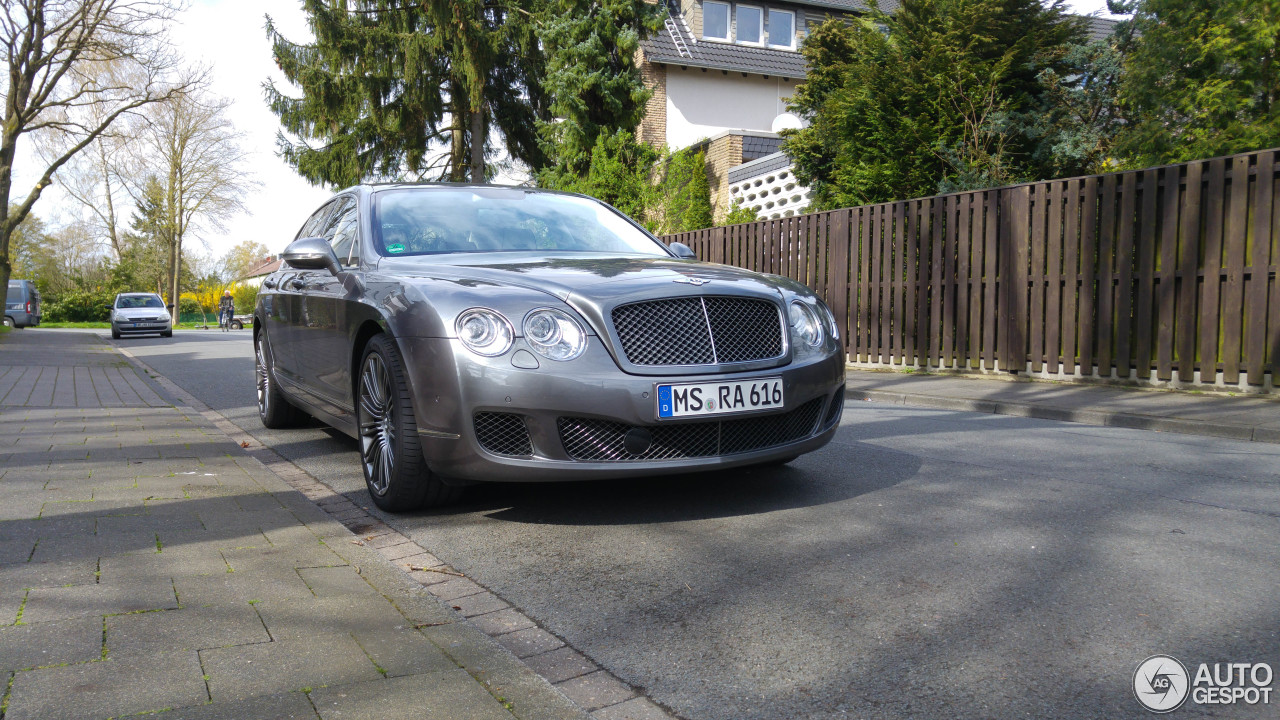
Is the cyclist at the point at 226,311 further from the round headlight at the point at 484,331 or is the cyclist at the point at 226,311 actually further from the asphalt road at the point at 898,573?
the round headlight at the point at 484,331

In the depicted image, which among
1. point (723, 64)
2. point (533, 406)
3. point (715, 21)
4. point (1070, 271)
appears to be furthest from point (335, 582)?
point (715, 21)

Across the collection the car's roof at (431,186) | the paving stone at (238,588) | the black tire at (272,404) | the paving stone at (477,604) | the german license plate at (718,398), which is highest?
the car's roof at (431,186)

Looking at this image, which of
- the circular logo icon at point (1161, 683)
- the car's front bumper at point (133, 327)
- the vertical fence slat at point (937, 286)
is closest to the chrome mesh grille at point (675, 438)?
the circular logo icon at point (1161, 683)

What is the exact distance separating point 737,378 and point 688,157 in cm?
1903

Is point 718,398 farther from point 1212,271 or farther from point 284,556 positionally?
point 1212,271

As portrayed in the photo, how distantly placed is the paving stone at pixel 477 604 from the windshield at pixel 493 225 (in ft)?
7.35

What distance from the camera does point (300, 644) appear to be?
2.65 meters

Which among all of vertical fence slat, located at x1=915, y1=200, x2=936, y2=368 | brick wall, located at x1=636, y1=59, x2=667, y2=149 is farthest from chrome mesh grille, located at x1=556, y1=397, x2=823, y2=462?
brick wall, located at x1=636, y1=59, x2=667, y2=149

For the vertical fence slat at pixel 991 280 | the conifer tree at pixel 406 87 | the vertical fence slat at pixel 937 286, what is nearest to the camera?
the vertical fence slat at pixel 991 280

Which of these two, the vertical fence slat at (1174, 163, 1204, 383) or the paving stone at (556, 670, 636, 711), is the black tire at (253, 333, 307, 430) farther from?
the vertical fence slat at (1174, 163, 1204, 383)

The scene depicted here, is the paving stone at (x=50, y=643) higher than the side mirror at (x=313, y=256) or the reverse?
the reverse

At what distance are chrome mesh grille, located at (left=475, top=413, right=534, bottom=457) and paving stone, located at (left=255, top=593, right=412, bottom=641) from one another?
34.8 inches

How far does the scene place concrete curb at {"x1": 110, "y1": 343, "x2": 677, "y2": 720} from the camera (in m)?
2.33

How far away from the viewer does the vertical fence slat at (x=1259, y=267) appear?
7.89 m
